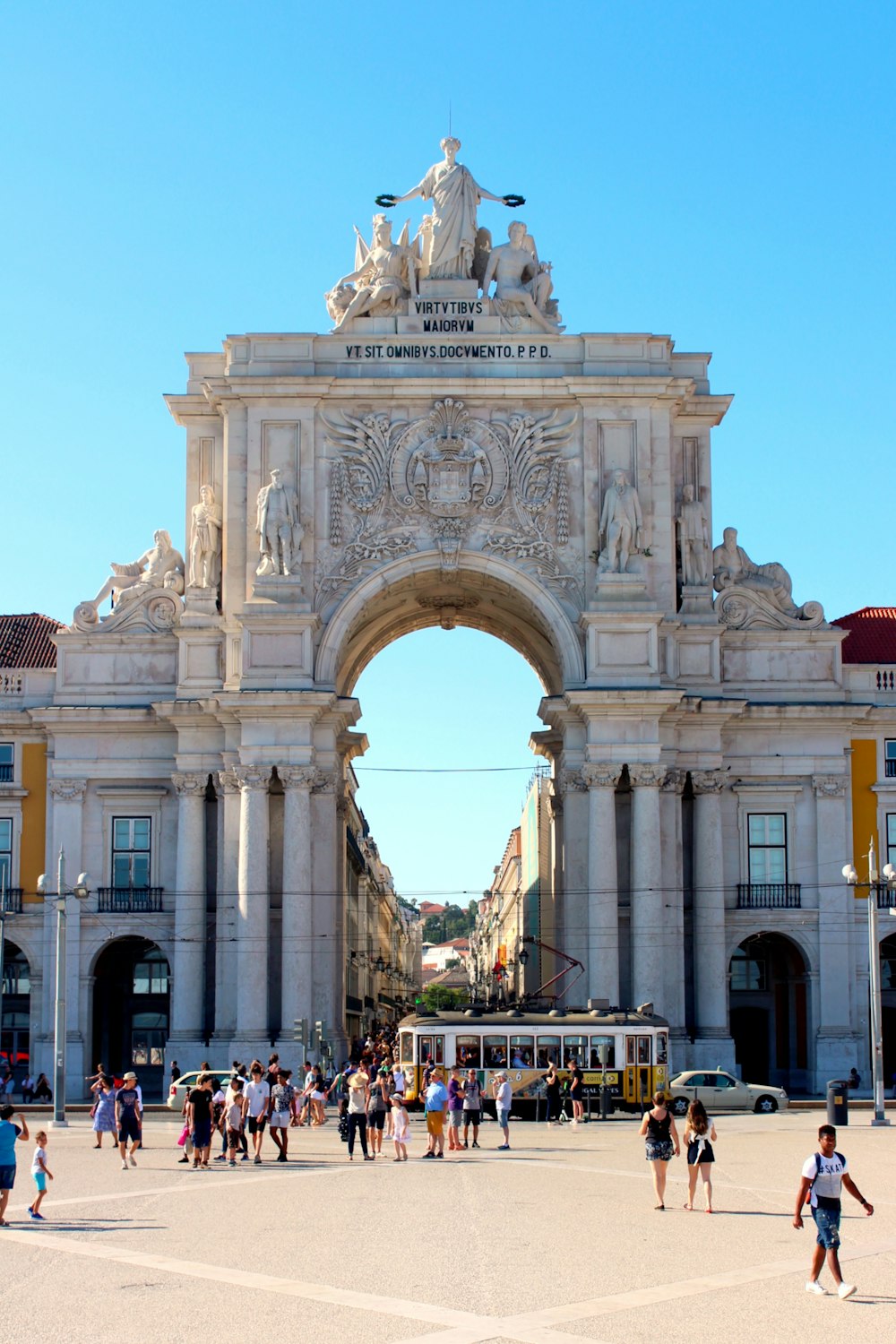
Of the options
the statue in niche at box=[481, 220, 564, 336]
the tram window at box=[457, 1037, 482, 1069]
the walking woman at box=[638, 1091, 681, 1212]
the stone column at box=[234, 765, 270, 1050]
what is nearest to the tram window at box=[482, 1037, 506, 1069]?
the tram window at box=[457, 1037, 482, 1069]

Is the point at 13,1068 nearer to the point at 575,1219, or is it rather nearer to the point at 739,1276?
the point at 575,1219

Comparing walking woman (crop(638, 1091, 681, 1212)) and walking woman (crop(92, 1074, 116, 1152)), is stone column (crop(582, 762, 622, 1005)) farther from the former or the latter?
walking woman (crop(638, 1091, 681, 1212))

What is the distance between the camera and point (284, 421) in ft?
189

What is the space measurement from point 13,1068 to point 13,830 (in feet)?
25.7

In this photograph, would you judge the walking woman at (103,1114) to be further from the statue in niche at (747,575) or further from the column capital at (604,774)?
the statue in niche at (747,575)

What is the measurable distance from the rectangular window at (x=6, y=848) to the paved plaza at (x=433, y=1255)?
25.1 metres

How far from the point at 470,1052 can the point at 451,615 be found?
66.3 feet

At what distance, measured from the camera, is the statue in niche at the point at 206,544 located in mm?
58125

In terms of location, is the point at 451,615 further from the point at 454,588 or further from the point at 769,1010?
the point at 769,1010

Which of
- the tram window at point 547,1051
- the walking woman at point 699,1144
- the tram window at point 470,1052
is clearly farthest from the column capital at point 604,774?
the walking woman at point 699,1144

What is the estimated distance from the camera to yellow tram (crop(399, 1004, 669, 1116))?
157 feet

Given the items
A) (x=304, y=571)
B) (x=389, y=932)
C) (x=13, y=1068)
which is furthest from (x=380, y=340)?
(x=389, y=932)

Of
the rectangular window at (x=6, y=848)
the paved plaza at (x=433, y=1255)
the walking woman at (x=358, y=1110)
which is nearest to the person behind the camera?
the paved plaza at (x=433, y=1255)

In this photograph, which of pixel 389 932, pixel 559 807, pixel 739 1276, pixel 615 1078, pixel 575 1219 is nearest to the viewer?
pixel 739 1276
